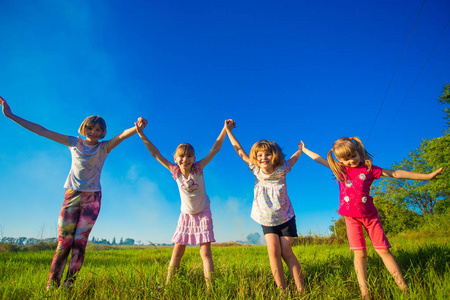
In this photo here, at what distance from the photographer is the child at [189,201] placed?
3.80 meters

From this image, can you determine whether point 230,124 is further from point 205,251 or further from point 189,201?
point 205,251

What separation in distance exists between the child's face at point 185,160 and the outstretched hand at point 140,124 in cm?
72

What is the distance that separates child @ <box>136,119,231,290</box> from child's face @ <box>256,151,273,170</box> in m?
0.76

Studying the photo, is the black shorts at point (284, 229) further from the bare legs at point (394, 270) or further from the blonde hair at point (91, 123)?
the blonde hair at point (91, 123)

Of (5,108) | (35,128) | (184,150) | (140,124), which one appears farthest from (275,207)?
(5,108)

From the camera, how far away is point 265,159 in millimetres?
3895

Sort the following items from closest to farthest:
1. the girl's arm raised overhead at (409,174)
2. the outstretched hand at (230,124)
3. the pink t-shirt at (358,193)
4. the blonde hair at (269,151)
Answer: the girl's arm raised overhead at (409,174) < the pink t-shirt at (358,193) < the blonde hair at (269,151) < the outstretched hand at (230,124)

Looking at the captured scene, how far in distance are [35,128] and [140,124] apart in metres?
1.58

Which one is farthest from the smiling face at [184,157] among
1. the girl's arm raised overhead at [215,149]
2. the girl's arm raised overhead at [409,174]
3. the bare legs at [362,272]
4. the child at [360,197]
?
the girl's arm raised overhead at [409,174]

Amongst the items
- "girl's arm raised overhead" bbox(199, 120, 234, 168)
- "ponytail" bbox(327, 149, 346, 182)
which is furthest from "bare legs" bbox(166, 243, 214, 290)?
"ponytail" bbox(327, 149, 346, 182)

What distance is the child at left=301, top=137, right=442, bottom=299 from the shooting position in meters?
3.53

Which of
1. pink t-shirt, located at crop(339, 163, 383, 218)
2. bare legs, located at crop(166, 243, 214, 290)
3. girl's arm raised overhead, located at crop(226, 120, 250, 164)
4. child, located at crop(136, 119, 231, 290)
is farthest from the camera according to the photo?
girl's arm raised overhead, located at crop(226, 120, 250, 164)

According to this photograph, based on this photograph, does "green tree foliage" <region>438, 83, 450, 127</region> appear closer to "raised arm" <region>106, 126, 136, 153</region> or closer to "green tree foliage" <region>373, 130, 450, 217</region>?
"green tree foliage" <region>373, 130, 450, 217</region>

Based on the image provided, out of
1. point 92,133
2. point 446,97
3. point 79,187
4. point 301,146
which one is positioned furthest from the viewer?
point 446,97
